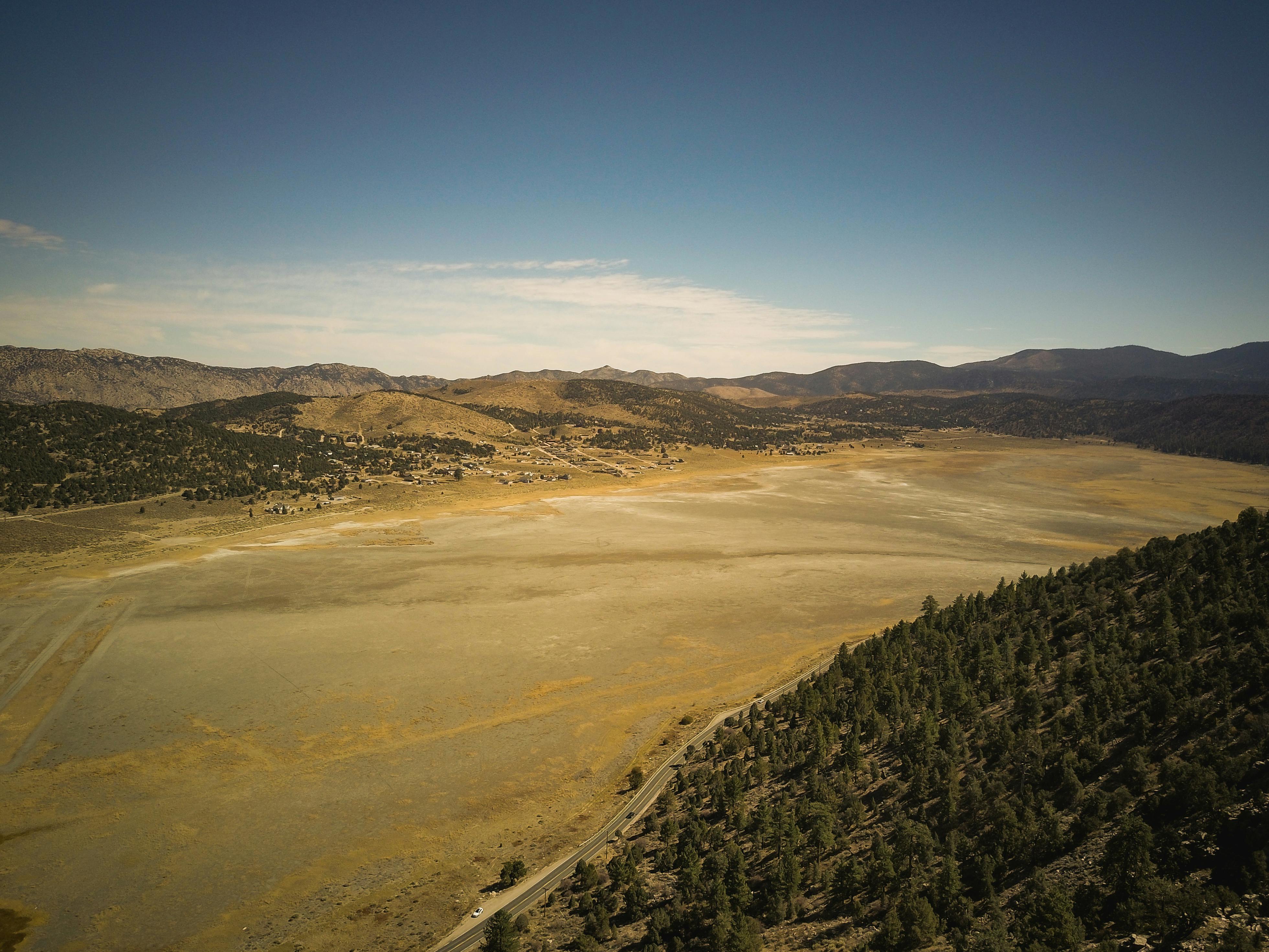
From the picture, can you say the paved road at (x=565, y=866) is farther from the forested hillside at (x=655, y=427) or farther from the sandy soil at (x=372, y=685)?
the forested hillside at (x=655, y=427)

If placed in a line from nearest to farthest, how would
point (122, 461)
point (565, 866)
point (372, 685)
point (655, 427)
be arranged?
point (565, 866), point (372, 685), point (122, 461), point (655, 427)

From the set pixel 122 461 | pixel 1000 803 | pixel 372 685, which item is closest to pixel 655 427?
pixel 122 461

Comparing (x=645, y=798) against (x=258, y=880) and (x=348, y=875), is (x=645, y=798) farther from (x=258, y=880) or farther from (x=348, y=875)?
(x=258, y=880)

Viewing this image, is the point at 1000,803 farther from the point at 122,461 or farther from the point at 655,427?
the point at 655,427

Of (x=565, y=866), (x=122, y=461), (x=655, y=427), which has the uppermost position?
(x=655, y=427)

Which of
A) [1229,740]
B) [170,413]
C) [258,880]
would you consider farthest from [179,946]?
[170,413]

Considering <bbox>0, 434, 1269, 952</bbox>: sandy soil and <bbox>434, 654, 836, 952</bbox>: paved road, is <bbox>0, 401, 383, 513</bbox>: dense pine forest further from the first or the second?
<bbox>434, 654, 836, 952</bbox>: paved road

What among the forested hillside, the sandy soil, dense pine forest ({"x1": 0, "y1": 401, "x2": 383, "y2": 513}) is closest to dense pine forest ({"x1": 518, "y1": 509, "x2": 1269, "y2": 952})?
the sandy soil
